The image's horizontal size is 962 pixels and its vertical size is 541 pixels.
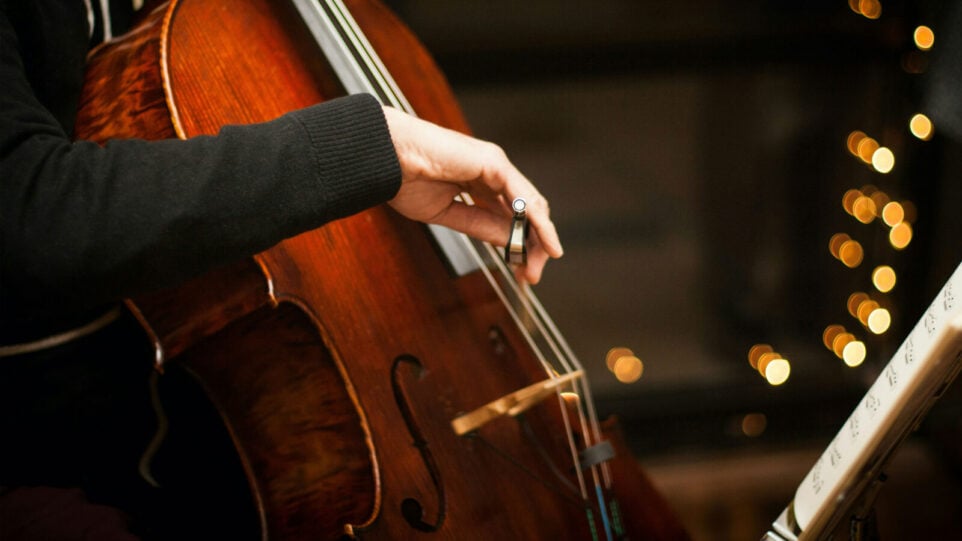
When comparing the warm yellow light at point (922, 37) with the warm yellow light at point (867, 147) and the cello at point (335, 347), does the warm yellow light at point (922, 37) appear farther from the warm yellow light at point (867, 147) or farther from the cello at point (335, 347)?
the cello at point (335, 347)

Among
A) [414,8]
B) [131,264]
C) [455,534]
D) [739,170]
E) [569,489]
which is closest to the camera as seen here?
[131,264]

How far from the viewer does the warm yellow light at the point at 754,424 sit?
173cm

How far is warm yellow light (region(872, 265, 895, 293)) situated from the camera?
1.72 metres

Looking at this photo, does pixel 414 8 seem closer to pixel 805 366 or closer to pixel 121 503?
pixel 121 503

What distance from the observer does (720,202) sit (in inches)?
66.5

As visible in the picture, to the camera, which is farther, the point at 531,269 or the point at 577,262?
the point at 577,262

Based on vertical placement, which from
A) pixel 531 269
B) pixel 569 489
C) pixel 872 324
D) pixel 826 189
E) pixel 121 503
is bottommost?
pixel 121 503

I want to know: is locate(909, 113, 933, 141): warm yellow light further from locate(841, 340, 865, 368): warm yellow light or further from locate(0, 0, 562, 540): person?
locate(0, 0, 562, 540): person

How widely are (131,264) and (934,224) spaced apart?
175 cm

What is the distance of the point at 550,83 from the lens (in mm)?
1580

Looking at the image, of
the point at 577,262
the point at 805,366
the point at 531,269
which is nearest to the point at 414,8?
the point at 577,262

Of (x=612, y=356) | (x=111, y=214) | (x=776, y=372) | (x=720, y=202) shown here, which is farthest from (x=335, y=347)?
(x=776, y=372)

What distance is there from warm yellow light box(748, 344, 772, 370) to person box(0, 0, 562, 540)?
3.90 ft

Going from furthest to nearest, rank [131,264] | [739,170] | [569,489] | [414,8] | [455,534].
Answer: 1. [739,170]
2. [414,8]
3. [569,489]
4. [455,534]
5. [131,264]
